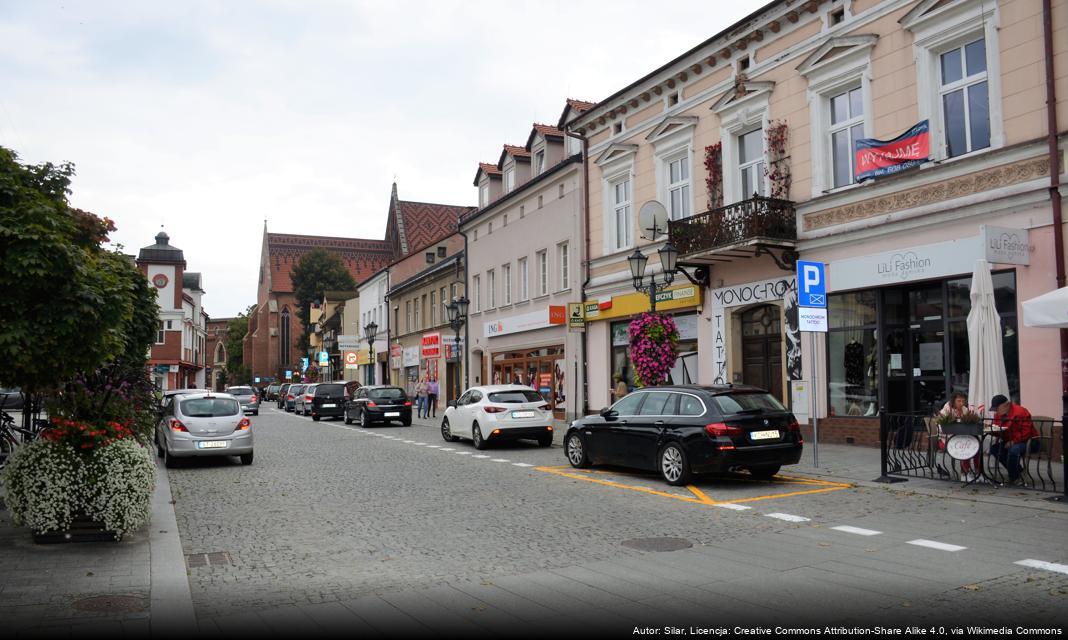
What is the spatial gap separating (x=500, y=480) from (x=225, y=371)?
12324 centimetres

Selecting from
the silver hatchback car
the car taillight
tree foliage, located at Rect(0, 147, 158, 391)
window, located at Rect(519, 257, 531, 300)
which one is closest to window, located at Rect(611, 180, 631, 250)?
window, located at Rect(519, 257, 531, 300)

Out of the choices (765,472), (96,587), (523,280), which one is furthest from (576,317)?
(96,587)

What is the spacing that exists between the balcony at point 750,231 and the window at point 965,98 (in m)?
3.71

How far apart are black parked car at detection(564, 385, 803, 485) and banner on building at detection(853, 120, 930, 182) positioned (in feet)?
20.3

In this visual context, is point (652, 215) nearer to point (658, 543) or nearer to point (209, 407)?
point (209, 407)

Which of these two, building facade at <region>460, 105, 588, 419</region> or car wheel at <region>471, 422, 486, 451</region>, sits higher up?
building facade at <region>460, 105, 588, 419</region>

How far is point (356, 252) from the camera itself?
11025cm

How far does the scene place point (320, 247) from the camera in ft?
349

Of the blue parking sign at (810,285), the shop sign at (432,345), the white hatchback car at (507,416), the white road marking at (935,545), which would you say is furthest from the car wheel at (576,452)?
the shop sign at (432,345)

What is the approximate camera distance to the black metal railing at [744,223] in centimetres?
1777

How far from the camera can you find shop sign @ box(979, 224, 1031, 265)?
42.5 ft

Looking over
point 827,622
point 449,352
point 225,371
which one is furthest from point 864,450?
point 225,371

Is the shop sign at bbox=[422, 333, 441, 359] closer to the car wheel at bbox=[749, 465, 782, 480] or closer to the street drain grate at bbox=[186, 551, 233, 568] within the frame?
the car wheel at bbox=[749, 465, 782, 480]

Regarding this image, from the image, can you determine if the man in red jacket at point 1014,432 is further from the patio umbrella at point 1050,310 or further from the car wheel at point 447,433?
the car wheel at point 447,433
